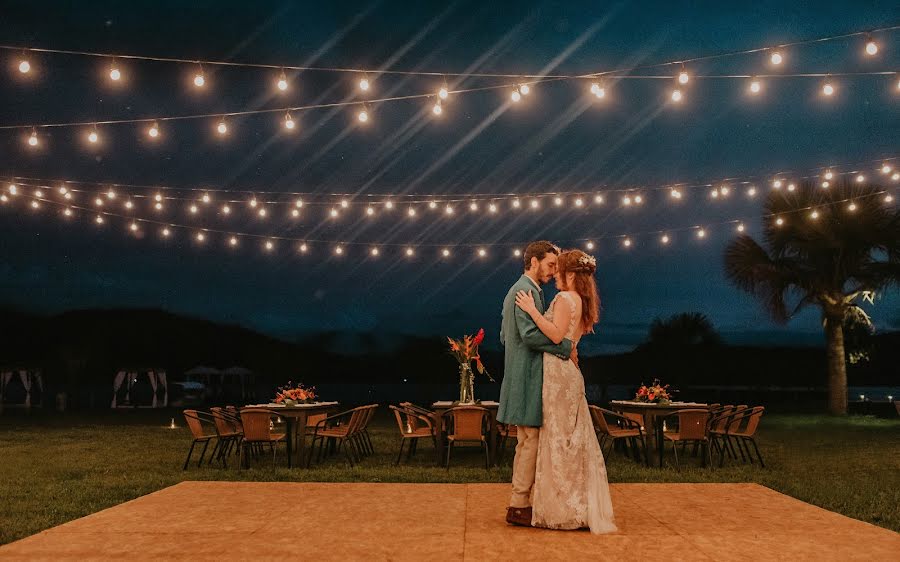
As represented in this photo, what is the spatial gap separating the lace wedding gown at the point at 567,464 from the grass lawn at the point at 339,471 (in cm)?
232

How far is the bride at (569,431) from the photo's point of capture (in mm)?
4082

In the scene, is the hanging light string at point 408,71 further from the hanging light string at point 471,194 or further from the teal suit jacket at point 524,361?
the hanging light string at point 471,194

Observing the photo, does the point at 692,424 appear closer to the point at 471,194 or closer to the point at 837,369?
the point at 471,194

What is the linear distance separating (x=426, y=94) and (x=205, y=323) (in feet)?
154

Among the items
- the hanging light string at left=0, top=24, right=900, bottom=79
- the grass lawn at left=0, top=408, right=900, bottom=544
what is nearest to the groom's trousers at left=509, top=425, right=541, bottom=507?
the grass lawn at left=0, top=408, right=900, bottom=544

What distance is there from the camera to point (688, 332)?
31906mm

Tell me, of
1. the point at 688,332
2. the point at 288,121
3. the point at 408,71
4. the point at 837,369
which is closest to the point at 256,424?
the point at 288,121

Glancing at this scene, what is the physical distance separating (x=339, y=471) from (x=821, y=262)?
1598 cm

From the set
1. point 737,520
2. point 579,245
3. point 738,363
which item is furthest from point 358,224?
point 738,363

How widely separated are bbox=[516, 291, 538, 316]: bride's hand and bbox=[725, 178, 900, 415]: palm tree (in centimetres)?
1552

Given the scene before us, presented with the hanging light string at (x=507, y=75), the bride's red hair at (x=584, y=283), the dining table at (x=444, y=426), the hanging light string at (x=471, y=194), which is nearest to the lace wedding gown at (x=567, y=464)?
the bride's red hair at (x=584, y=283)

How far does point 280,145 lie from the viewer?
1400 centimetres

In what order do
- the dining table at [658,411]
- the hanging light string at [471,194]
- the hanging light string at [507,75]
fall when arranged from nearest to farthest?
1. the hanging light string at [507,75]
2. the dining table at [658,411]
3. the hanging light string at [471,194]

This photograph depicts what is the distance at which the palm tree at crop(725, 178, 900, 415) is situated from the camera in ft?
58.8
